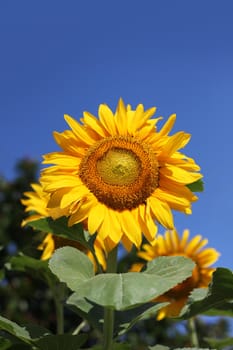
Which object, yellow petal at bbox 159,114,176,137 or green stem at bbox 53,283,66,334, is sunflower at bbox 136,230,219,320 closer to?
green stem at bbox 53,283,66,334

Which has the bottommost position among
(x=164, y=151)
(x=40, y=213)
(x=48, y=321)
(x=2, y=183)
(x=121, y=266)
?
(x=48, y=321)

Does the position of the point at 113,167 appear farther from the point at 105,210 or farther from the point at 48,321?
the point at 48,321

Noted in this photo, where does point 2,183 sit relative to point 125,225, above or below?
above

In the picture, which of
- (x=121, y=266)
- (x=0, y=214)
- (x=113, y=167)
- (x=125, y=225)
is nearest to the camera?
(x=125, y=225)

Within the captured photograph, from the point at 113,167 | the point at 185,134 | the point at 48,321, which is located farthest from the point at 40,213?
the point at 48,321

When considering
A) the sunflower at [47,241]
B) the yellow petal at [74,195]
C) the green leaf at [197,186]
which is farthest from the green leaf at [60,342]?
the sunflower at [47,241]

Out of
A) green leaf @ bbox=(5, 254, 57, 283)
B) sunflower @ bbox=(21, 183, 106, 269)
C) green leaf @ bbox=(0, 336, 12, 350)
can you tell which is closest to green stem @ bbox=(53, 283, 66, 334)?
green leaf @ bbox=(5, 254, 57, 283)
